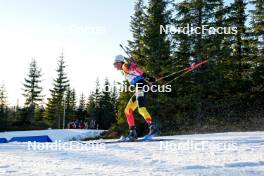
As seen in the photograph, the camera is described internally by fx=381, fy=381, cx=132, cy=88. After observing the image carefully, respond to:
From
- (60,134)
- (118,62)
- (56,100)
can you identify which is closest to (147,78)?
(118,62)

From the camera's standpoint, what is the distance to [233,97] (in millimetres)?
29250

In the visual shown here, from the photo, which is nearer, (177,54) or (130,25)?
(177,54)

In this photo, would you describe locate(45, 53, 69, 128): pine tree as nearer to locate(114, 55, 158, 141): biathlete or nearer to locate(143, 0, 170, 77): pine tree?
locate(143, 0, 170, 77): pine tree

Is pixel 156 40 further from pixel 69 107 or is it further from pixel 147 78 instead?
pixel 69 107

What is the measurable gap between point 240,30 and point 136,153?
27.5 metres

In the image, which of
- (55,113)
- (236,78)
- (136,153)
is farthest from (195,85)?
(55,113)

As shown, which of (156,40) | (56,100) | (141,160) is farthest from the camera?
(56,100)

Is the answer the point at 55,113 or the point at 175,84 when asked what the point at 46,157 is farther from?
the point at 55,113

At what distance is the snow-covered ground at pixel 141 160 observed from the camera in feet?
17.9

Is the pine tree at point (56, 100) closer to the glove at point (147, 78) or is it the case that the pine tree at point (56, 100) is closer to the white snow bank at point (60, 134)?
the white snow bank at point (60, 134)

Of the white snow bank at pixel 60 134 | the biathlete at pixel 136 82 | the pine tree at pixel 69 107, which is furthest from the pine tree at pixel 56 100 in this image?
the biathlete at pixel 136 82

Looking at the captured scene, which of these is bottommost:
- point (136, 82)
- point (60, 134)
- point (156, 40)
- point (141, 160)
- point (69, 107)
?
point (141, 160)

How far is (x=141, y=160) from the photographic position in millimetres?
6508

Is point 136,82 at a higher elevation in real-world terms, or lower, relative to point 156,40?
lower
